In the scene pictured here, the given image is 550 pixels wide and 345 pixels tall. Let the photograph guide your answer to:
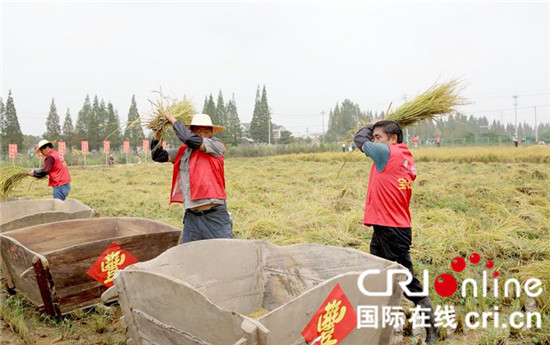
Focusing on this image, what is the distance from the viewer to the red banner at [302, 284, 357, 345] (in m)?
1.88

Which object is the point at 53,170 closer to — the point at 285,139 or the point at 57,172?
the point at 57,172

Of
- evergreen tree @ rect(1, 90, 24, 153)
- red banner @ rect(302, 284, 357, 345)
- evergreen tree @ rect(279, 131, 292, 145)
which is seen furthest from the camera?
evergreen tree @ rect(279, 131, 292, 145)

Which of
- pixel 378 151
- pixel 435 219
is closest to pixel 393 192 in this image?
pixel 378 151

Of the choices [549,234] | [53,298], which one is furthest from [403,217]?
[549,234]

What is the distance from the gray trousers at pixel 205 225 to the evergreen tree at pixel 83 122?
38.5 m

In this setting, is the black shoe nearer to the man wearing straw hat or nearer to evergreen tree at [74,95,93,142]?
the man wearing straw hat

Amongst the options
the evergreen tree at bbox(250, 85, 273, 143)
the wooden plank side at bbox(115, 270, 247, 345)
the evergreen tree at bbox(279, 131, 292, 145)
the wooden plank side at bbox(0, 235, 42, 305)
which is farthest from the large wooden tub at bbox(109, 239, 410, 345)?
the evergreen tree at bbox(279, 131, 292, 145)

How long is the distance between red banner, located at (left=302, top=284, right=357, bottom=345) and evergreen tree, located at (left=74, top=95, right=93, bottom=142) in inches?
1586

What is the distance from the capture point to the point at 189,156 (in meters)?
3.50

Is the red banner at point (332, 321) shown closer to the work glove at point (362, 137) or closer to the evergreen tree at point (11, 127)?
the work glove at point (362, 137)

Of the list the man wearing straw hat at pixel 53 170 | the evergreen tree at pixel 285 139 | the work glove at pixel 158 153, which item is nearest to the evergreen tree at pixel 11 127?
the evergreen tree at pixel 285 139

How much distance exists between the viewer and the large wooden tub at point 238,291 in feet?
5.82

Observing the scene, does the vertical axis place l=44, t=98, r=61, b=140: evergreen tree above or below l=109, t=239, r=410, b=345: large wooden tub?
above

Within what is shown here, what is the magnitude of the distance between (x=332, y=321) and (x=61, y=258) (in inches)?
80.0
